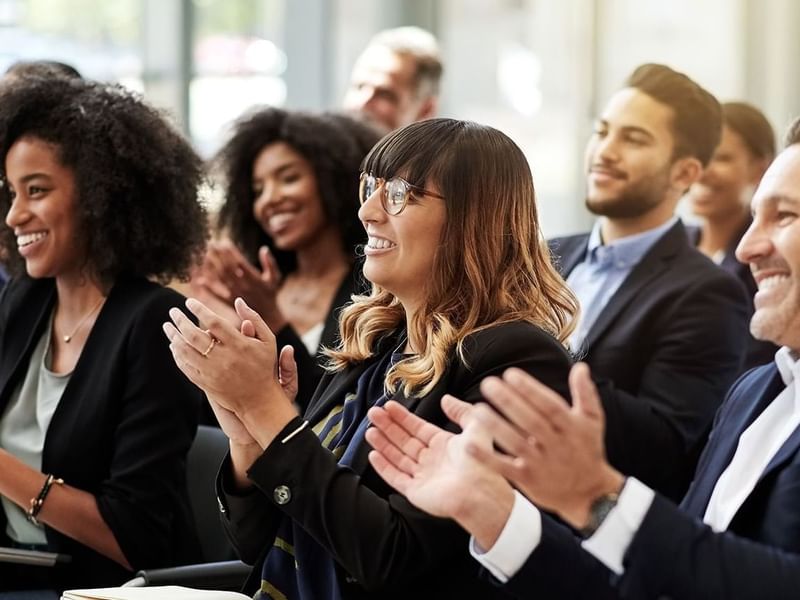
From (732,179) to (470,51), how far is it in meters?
2.63

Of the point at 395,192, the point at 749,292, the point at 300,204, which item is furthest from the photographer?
the point at 300,204

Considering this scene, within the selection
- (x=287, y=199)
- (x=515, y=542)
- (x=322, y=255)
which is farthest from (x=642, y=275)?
(x=515, y=542)

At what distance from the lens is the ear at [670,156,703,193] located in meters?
3.45

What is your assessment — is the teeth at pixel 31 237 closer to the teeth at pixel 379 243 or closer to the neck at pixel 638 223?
the teeth at pixel 379 243

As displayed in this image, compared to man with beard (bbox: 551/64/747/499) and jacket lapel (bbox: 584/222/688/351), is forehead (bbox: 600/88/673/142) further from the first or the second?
jacket lapel (bbox: 584/222/688/351)

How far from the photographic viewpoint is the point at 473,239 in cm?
204

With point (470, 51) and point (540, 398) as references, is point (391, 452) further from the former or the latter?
point (470, 51)

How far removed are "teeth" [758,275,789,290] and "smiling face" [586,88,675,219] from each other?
4.95 feet

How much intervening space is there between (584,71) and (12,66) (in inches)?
131

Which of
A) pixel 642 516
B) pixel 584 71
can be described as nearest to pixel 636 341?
pixel 642 516

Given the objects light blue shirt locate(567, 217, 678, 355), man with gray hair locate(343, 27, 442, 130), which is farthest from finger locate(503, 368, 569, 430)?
man with gray hair locate(343, 27, 442, 130)

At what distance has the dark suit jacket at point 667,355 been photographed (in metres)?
2.88

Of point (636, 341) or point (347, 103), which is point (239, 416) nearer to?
point (636, 341)

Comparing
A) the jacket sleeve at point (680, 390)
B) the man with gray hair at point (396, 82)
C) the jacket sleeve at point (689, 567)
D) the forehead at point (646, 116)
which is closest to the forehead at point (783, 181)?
the jacket sleeve at point (689, 567)
